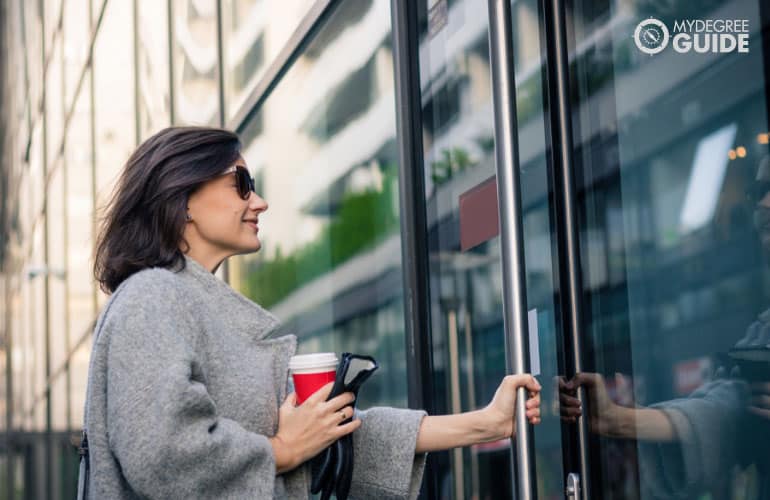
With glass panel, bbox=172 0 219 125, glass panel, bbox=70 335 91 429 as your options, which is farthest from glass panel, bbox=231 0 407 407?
glass panel, bbox=70 335 91 429

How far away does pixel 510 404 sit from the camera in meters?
2.15

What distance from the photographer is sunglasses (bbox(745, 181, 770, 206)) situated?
195 centimetres

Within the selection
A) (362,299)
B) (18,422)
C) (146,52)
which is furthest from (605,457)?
(18,422)

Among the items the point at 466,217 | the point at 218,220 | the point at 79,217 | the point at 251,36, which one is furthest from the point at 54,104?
the point at 218,220

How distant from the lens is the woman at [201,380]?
1.93 meters

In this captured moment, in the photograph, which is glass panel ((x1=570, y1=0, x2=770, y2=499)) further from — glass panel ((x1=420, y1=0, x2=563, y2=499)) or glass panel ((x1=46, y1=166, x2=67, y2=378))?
glass panel ((x1=46, y1=166, x2=67, y2=378))

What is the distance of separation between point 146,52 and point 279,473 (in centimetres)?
594

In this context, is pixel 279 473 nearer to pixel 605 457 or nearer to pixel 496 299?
pixel 605 457

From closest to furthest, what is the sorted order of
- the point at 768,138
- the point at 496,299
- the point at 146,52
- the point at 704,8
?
1. the point at 768,138
2. the point at 704,8
3. the point at 496,299
4. the point at 146,52

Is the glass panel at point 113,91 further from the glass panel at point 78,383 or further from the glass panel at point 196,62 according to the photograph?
the glass panel at point 78,383

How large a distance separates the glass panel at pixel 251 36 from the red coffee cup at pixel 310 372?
241 centimetres

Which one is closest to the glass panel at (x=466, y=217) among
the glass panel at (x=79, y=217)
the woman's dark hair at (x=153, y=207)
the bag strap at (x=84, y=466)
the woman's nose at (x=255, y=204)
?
the woman's nose at (x=255, y=204)

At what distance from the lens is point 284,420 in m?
2.10

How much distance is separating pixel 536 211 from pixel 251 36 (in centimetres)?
269
